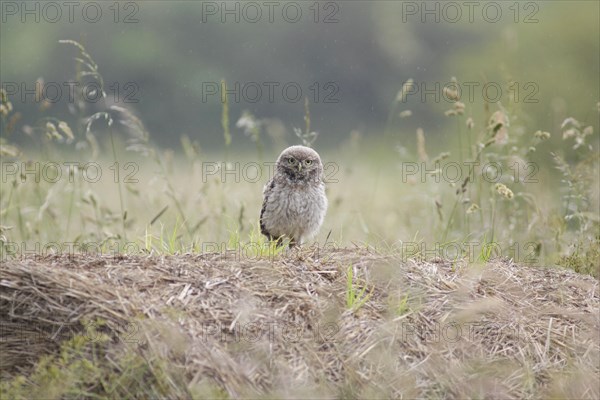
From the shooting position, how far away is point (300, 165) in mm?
7707

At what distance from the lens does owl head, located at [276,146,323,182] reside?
7742mm

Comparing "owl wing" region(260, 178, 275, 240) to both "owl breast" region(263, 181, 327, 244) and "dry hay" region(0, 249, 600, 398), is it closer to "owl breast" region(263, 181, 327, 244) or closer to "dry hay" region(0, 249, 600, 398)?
"owl breast" region(263, 181, 327, 244)

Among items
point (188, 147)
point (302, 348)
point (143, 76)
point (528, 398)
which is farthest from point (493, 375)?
point (143, 76)

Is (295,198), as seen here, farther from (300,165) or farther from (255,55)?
(255,55)

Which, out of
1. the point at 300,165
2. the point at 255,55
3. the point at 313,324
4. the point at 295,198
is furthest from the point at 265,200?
the point at 255,55

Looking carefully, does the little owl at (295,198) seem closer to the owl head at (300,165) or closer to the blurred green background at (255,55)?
the owl head at (300,165)

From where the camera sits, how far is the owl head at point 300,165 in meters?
7.74

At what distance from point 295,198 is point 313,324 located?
2964mm

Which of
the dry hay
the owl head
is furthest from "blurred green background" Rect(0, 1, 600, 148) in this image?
the dry hay

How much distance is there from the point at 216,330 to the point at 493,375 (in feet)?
4.90

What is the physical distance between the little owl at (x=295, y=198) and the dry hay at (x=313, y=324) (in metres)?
2.17

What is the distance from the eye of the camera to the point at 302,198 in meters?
7.67

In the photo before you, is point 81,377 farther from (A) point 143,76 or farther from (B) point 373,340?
(A) point 143,76

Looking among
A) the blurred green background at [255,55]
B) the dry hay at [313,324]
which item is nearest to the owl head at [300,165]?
the dry hay at [313,324]
